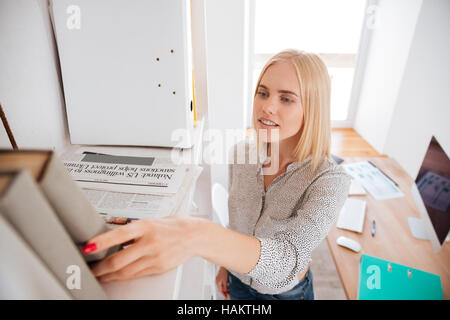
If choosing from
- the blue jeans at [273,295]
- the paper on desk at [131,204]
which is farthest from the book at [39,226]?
the blue jeans at [273,295]

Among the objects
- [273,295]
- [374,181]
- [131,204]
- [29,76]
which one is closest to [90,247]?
[131,204]

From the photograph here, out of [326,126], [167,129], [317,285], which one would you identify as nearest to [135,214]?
[167,129]

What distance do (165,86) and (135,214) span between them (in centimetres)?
35

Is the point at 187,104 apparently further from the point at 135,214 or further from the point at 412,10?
the point at 412,10

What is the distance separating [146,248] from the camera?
31cm

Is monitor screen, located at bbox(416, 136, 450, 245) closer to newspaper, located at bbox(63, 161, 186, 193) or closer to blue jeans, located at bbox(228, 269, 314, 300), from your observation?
blue jeans, located at bbox(228, 269, 314, 300)

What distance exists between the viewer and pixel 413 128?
218cm

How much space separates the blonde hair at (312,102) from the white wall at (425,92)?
1385 millimetres

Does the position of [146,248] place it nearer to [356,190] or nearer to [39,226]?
[39,226]

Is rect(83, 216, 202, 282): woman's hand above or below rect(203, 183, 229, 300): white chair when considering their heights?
above

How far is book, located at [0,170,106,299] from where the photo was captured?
0.17m

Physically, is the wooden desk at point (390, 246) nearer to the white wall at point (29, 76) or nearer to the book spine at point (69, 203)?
the book spine at point (69, 203)

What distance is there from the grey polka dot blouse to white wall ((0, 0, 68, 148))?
0.54 metres

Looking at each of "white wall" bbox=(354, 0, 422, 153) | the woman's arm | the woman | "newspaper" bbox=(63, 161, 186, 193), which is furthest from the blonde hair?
"white wall" bbox=(354, 0, 422, 153)
